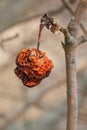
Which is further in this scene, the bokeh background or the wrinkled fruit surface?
the bokeh background

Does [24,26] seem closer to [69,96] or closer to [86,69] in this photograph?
[86,69]

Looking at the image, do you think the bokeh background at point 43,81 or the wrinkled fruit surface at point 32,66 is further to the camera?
the bokeh background at point 43,81

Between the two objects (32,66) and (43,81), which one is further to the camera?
(43,81)
